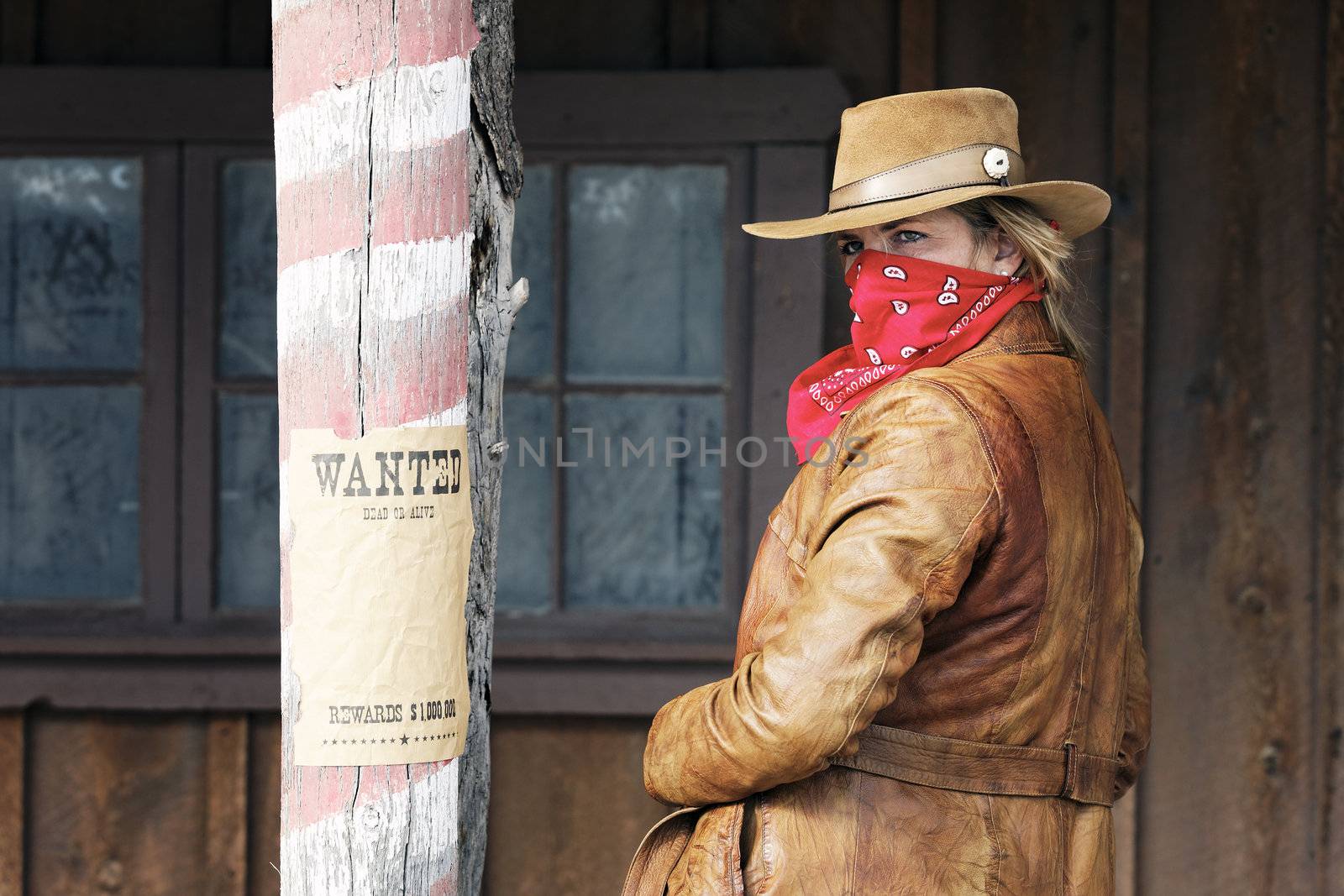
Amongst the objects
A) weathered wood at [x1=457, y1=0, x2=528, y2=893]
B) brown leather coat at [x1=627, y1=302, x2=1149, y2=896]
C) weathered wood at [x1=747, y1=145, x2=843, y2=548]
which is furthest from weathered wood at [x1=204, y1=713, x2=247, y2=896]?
brown leather coat at [x1=627, y1=302, x2=1149, y2=896]

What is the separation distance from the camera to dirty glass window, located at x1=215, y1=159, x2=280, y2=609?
9.92ft

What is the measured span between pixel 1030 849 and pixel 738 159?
74.7 inches

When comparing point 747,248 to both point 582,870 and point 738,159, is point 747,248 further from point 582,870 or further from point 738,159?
point 582,870

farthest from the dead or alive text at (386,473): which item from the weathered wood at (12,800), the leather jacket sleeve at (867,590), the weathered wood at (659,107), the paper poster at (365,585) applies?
the weathered wood at (12,800)

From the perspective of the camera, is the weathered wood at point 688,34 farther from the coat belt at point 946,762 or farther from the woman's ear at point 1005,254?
the coat belt at point 946,762

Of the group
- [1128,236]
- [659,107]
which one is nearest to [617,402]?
[659,107]

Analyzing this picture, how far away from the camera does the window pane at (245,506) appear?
3.03 meters

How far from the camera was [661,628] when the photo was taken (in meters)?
2.99

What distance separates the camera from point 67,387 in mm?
3051

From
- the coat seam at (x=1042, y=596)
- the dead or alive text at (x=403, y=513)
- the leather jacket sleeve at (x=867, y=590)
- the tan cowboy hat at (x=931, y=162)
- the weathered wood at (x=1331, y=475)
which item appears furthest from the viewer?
the weathered wood at (x=1331, y=475)

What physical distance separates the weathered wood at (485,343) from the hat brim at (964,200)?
0.34 metres

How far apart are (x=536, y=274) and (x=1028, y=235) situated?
166 cm

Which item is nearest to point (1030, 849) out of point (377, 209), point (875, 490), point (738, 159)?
point (875, 490)

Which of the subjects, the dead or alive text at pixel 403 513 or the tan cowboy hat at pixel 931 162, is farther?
the tan cowboy hat at pixel 931 162
